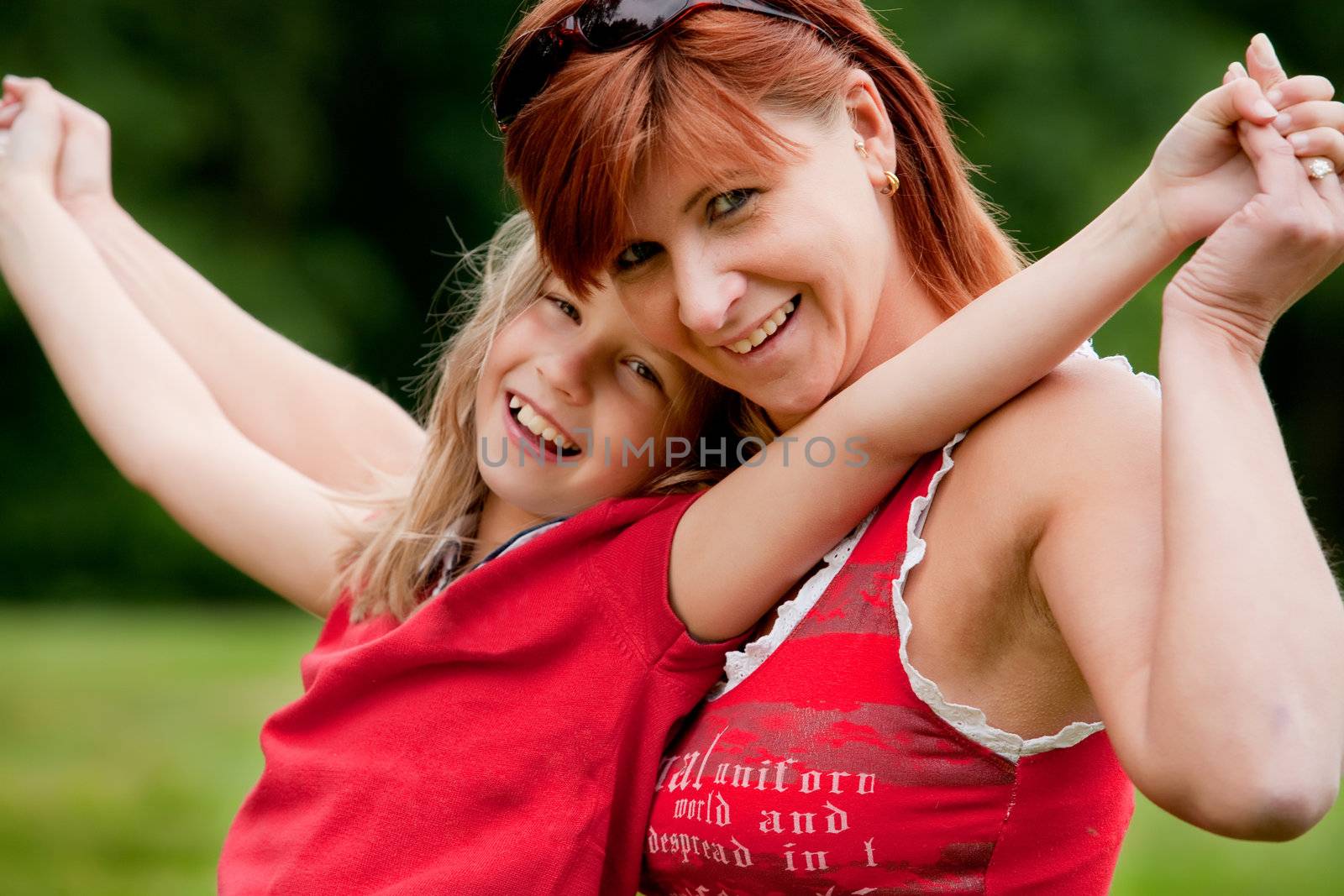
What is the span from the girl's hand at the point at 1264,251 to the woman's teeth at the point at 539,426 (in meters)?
0.93

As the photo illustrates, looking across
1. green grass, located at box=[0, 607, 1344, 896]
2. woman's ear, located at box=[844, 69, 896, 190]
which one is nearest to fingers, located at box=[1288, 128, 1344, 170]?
woman's ear, located at box=[844, 69, 896, 190]

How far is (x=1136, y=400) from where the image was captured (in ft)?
5.20

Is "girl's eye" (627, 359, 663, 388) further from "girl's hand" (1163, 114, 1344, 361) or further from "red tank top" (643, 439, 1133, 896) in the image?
"girl's hand" (1163, 114, 1344, 361)

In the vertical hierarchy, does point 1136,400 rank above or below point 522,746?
above

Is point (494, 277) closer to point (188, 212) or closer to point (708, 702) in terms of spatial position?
point (708, 702)

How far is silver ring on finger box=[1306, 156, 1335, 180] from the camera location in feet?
4.59

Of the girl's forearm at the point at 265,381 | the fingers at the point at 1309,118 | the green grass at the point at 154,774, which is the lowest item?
the green grass at the point at 154,774

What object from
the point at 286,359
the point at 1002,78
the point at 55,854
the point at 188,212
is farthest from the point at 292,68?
the point at 286,359

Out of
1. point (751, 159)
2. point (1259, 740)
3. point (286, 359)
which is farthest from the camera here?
point (286, 359)

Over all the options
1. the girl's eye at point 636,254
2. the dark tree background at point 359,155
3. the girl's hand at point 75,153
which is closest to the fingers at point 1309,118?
the girl's eye at point 636,254

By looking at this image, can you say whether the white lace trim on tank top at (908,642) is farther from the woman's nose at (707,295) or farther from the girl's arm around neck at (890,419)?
the woman's nose at (707,295)

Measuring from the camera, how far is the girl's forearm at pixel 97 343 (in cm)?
268

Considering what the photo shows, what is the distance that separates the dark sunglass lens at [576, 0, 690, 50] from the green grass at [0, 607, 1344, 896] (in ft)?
11.8

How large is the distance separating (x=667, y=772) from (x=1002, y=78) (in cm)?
1058
